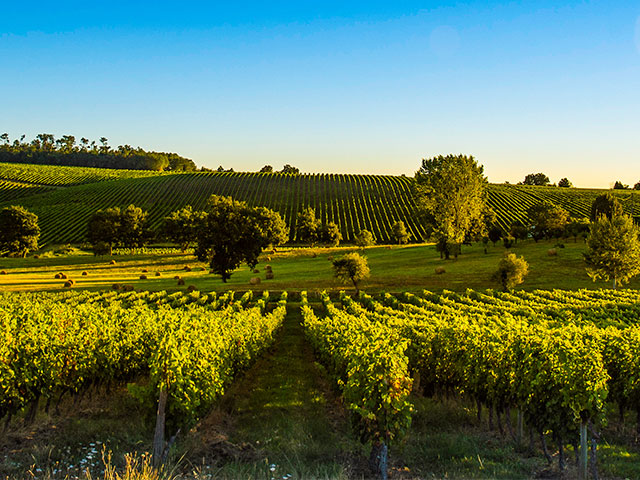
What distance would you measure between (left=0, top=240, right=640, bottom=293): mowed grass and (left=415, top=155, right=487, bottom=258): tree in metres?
5.11

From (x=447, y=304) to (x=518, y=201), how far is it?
110m

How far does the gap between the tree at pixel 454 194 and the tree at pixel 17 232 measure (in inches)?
2898

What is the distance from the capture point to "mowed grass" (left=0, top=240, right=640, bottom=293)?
181 feet

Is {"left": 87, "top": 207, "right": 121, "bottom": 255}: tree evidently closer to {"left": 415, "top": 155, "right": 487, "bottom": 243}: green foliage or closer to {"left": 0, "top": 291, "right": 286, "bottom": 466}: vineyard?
{"left": 415, "top": 155, "right": 487, "bottom": 243}: green foliage

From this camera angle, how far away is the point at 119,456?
44.8ft

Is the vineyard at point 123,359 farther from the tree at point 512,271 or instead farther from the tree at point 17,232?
the tree at point 17,232

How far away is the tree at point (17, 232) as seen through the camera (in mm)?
88188

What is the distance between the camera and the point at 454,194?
73688 millimetres

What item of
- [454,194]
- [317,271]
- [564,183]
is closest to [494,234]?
[454,194]

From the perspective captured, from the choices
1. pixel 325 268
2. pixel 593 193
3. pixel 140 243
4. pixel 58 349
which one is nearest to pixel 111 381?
pixel 58 349

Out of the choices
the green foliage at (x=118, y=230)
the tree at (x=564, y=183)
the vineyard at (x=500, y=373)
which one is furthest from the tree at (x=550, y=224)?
the tree at (x=564, y=183)

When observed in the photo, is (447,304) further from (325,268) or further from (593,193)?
(593,193)

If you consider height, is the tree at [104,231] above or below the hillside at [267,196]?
below

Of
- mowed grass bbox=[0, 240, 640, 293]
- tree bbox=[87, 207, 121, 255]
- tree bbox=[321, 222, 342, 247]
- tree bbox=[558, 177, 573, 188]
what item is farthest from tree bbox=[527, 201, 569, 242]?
tree bbox=[558, 177, 573, 188]
